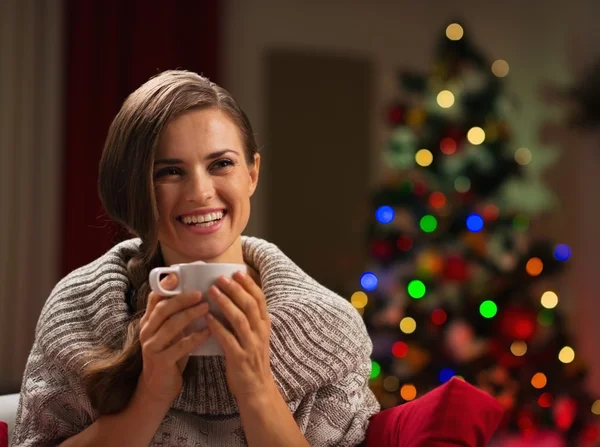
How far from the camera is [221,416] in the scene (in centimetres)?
151

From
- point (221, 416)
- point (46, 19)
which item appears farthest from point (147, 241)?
point (46, 19)

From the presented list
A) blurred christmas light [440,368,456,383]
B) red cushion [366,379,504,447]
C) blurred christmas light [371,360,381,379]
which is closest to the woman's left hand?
red cushion [366,379,504,447]

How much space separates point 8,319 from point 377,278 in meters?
1.71

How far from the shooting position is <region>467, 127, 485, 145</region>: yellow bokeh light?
4.04 meters

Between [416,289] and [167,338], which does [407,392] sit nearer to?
[416,289]

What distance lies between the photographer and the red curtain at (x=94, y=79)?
4.20 m

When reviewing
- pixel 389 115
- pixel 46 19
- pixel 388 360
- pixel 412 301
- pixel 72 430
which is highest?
pixel 46 19

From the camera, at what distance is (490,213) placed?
159 inches

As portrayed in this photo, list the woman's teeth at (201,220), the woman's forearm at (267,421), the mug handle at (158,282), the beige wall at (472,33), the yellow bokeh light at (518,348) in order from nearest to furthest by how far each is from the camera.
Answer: the mug handle at (158,282)
the woman's forearm at (267,421)
the woman's teeth at (201,220)
the yellow bokeh light at (518,348)
the beige wall at (472,33)

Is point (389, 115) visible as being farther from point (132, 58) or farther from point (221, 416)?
point (221, 416)

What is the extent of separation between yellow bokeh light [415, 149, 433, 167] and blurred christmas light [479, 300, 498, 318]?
70 centimetres

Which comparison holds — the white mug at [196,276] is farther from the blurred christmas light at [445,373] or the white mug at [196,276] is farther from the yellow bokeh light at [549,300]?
the yellow bokeh light at [549,300]

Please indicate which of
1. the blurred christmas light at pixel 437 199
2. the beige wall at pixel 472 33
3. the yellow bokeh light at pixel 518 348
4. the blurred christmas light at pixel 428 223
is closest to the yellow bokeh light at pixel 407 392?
the yellow bokeh light at pixel 518 348

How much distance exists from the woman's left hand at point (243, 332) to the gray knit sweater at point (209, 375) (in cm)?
17
